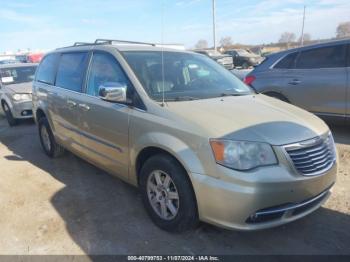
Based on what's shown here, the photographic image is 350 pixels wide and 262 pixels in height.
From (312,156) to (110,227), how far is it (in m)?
2.04

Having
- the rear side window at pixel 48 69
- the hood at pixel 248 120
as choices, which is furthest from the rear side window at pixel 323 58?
the rear side window at pixel 48 69

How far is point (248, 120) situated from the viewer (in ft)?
9.46

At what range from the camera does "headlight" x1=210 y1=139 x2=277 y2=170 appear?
2.58m

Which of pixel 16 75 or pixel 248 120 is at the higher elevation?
pixel 16 75

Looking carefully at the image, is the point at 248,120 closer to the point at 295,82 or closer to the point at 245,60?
the point at 295,82

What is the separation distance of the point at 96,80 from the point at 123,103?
0.80m

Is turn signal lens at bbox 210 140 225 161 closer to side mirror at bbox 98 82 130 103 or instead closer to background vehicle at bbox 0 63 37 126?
side mirror at bbox 98 82 130 103

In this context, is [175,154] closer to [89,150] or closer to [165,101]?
[165,101]

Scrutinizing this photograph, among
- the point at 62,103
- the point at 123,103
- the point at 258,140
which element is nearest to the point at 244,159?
the point at 258,140

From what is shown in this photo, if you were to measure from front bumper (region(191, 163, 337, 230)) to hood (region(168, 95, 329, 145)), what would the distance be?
0.28 metres

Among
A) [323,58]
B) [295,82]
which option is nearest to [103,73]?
[295,82]

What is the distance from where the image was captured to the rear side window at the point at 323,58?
5.86 m

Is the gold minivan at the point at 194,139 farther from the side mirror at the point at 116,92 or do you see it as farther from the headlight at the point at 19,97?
the headlight at the point at 19,97

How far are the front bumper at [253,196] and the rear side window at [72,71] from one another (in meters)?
2.37
